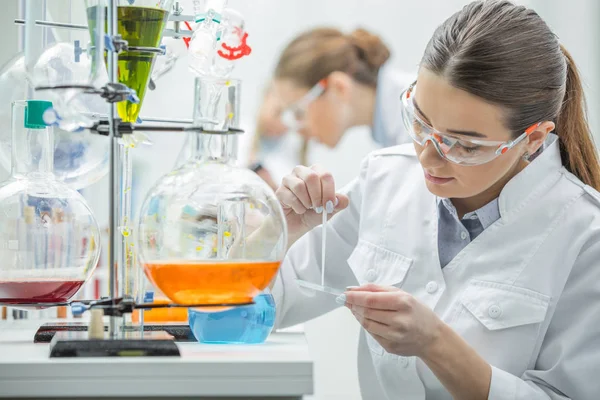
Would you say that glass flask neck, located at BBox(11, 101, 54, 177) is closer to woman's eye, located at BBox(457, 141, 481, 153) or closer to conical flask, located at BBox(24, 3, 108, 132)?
conical flask, located at BBox(24, 3, 108, 132)

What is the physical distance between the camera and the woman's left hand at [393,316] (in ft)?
4.17

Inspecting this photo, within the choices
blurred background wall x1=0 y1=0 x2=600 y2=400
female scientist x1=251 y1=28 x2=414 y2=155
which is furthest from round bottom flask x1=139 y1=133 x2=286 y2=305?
female scientist x1=251 y1=28 x2=414 y2=155

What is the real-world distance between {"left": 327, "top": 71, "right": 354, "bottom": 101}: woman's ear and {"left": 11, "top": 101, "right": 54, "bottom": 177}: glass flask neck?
2.80 meters

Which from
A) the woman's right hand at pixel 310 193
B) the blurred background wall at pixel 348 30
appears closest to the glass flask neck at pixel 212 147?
the woman's right hand at pixel 310 193

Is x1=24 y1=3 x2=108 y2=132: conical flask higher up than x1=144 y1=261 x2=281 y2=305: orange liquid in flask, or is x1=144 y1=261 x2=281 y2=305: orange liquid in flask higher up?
x1=24 y1=3 x2=108 y2=132: conical flask

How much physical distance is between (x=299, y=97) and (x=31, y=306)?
2859mm

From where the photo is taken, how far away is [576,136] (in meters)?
1.65

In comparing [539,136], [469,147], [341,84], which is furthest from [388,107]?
[469,147]

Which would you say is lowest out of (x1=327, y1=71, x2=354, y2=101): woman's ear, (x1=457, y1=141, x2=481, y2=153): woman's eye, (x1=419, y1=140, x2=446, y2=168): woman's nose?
(x1=327, y1=71, x2=354, y2=101): woman's ear

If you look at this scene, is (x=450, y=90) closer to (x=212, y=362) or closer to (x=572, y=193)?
(x=572, y=193)

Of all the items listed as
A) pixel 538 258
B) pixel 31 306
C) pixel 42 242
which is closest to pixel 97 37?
pixel 42 242

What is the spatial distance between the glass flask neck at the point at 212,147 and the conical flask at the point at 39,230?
0.80ft

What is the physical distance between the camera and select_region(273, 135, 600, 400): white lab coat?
1.47 m

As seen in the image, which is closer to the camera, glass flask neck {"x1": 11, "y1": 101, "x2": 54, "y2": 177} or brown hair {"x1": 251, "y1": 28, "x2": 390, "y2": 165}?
glass flask neck {"x1": 11, "y1": 101, "x2": 54, "y2": 177}
